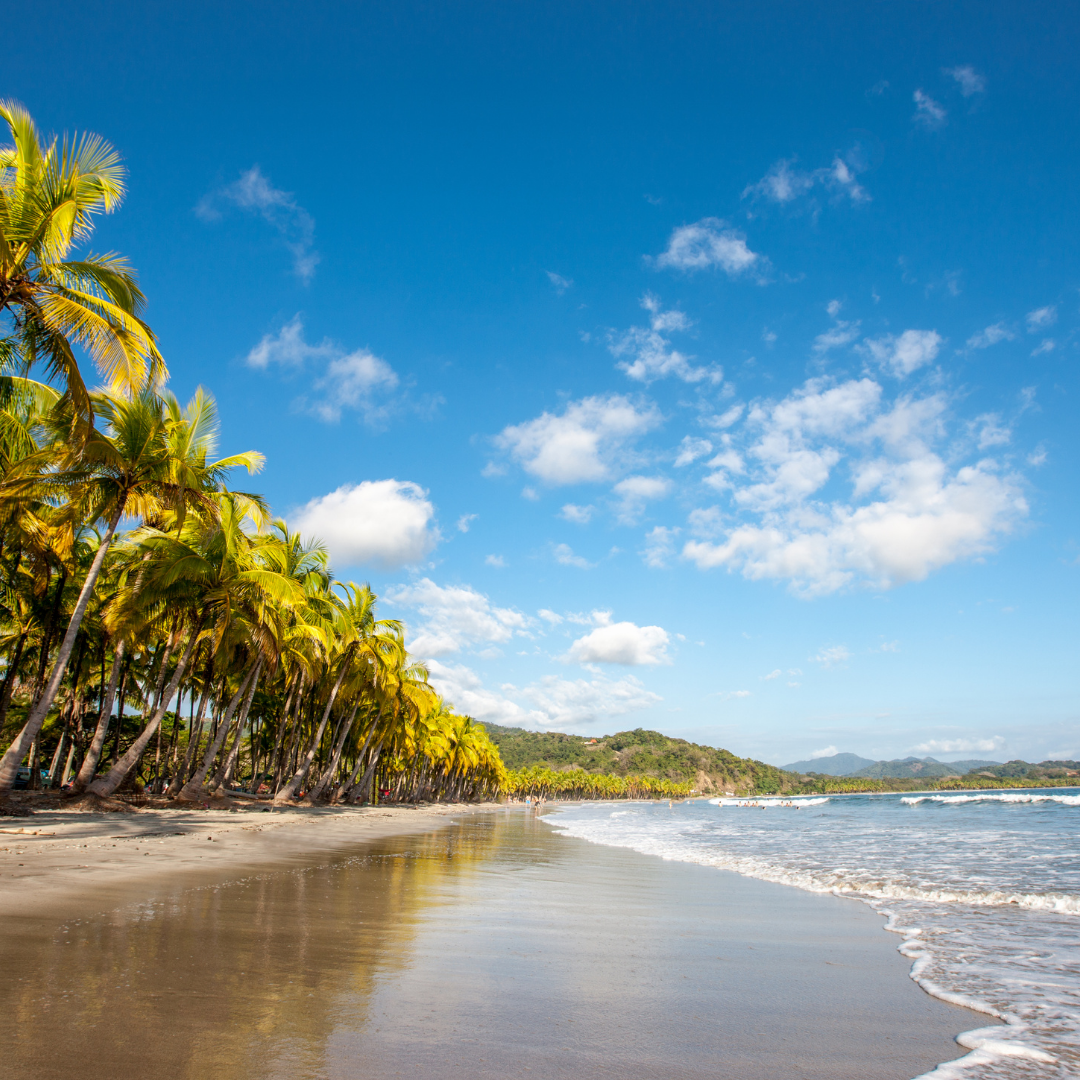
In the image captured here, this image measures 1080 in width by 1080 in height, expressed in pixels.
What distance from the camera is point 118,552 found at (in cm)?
2264

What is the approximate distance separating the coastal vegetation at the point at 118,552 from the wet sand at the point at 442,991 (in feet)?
31.8

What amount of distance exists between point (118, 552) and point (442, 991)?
2343 centimetres

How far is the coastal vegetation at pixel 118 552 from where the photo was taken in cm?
1141

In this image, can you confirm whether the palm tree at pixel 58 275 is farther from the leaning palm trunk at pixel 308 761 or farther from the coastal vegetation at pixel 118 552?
the leaning palm trunk at pixel 308 761

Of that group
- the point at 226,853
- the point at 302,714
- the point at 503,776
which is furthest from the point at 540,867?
the point at 503,776

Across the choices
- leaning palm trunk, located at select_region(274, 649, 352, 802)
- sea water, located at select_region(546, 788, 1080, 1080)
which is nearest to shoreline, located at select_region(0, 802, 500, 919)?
sea water, located at select_region(546, 788, 1080, 1080)

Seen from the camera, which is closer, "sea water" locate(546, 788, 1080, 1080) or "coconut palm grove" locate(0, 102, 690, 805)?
"sea water" locate(546, 788, 1080, 1080)

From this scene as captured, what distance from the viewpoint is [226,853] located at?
11.2 m

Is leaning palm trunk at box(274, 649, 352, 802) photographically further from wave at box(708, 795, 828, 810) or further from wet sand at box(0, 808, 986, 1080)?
wave at box(708, 795, 828, 810)

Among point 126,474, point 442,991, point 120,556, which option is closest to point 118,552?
point 120,556

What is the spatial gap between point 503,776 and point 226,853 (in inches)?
3879

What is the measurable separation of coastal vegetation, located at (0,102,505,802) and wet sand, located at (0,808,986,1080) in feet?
31.8

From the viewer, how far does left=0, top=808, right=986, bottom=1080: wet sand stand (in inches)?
121

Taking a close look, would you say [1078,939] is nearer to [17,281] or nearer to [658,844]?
[658,844]
